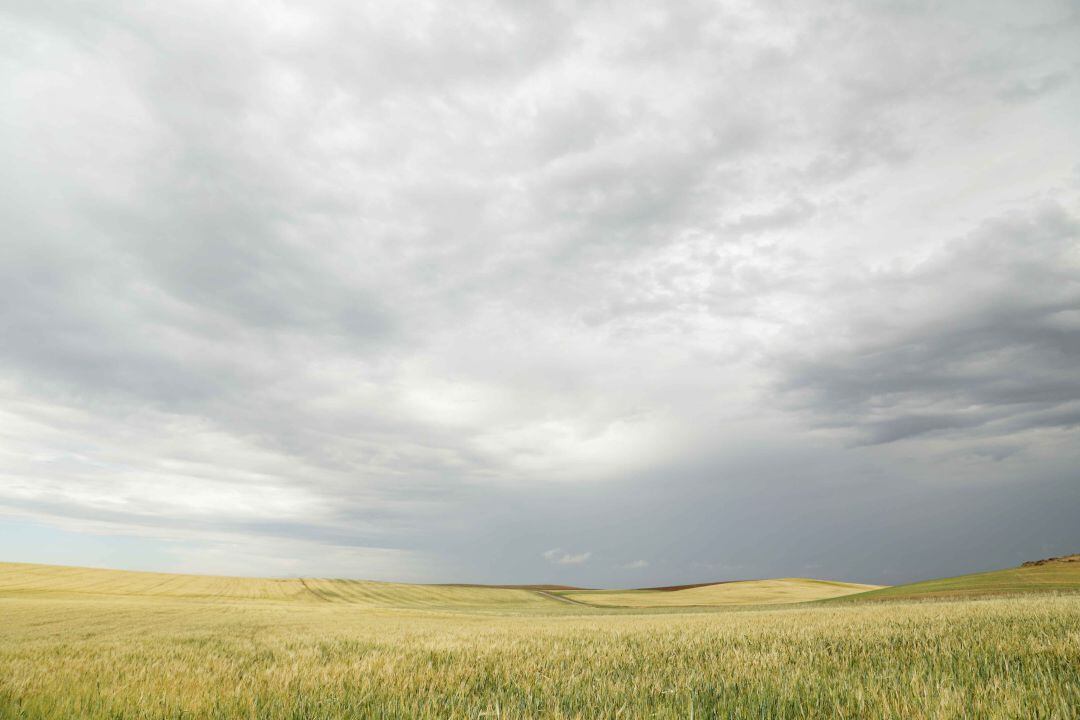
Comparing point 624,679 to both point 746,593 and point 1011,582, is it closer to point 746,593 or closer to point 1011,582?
point 1011,582

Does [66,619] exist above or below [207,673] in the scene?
below

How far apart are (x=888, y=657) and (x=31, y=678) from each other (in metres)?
9.36

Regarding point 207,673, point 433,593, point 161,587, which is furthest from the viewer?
point 433,593

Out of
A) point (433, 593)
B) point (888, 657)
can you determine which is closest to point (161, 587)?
point (433, 593)

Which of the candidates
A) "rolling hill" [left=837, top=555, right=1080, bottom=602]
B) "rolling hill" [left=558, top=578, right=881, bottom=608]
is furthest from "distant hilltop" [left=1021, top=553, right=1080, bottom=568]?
"rolling hill" [left=558, top=578, right=881, bottom=608]

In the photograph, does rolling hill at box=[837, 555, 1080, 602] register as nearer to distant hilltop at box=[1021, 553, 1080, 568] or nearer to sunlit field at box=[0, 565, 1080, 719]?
distant hilltop at box=[1021, 553, 1080, 568]

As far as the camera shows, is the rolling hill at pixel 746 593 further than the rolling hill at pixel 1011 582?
Yes

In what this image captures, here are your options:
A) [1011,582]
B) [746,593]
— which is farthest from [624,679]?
[746,593]

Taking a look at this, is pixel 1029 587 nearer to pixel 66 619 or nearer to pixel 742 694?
pixel 742 694

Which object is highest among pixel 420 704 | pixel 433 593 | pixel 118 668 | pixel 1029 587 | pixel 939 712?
pixel 939 712

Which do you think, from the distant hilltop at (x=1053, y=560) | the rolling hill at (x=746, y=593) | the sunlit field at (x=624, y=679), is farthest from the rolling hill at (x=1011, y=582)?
the sunlit field at (x=624, y=679)

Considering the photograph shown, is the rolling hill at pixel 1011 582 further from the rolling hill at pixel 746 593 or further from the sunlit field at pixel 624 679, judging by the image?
the sunlit field at pixel 624 679

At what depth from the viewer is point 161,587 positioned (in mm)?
83750

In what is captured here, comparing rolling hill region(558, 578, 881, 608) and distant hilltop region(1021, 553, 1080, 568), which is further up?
distant hilltop region(1021, 553, 1080, 568)
